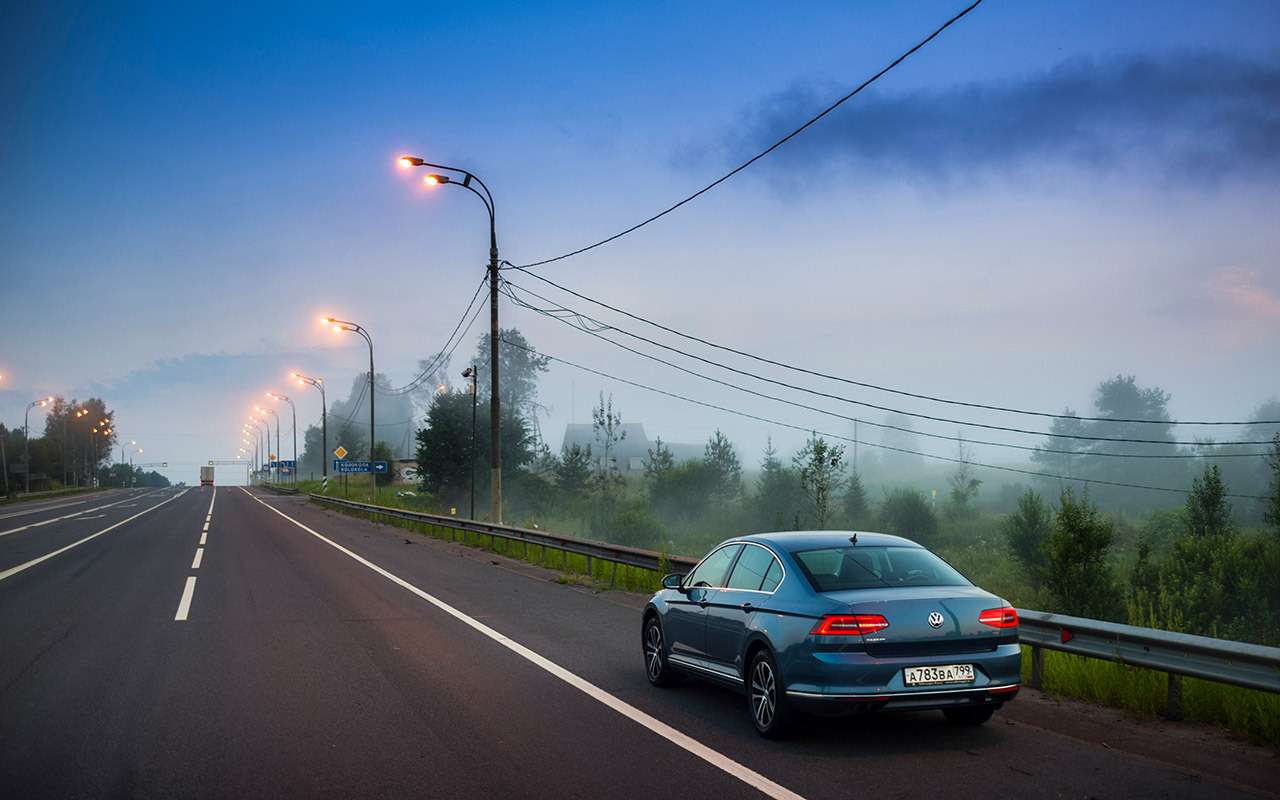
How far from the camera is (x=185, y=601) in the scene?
1487cm

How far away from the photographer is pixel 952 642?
663 centimetres

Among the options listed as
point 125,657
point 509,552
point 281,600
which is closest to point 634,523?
point 509,552

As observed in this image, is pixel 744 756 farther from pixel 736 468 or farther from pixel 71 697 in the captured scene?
pixel 736 468

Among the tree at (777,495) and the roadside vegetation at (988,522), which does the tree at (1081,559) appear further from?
the tree at (777,495)

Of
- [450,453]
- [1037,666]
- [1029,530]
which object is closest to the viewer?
[1037,666]

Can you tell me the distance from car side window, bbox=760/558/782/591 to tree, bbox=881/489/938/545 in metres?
72.0

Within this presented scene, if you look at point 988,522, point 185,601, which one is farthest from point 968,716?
point 988,522

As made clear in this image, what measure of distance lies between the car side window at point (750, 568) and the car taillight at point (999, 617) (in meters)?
1.65

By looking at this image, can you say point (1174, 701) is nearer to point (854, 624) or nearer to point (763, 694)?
point (854, 624)

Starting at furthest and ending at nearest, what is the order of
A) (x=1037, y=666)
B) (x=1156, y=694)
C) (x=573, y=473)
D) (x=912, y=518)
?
(x=573, y=473), (x=912, y=518), (x=1037, y=666), (x=1156, y=694)

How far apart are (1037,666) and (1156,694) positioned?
1.17m

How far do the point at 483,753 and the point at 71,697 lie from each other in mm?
4158

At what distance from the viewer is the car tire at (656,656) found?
29.5 ft

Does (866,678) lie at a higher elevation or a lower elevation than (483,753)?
higher
